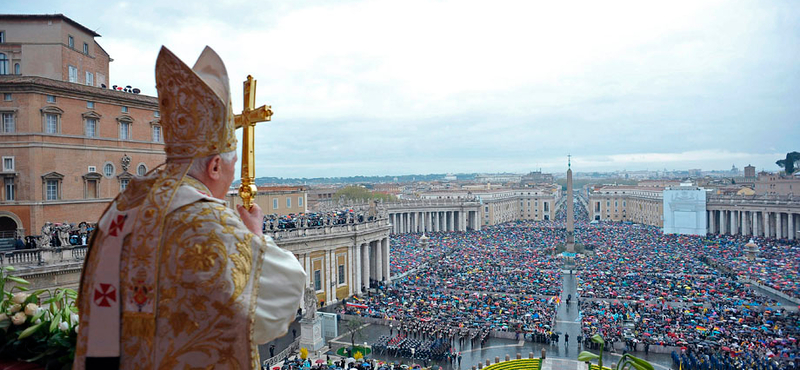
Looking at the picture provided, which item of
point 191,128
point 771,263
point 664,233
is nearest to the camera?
point 191,128

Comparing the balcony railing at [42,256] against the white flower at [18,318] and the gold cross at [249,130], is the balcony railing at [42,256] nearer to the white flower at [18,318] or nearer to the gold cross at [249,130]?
the white flower at [18,318]

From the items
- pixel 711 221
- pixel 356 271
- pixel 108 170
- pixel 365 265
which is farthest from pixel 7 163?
pixel 711 221

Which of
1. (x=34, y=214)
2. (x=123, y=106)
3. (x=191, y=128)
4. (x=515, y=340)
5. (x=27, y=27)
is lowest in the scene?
(x=515, y=340)

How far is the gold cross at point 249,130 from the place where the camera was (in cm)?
350

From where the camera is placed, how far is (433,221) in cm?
8356

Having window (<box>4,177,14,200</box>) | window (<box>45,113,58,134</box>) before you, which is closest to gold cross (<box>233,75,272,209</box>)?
window (<box>45,113,58,134</box>)

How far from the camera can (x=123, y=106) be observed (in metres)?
25.1

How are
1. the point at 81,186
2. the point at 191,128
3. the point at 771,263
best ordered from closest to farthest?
the point at 191,128 < the point at 81,186 < the point at 771,263

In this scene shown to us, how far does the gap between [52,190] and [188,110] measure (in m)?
24.3

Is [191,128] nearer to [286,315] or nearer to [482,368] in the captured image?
[286,315]

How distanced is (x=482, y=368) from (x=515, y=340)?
6.26 metres

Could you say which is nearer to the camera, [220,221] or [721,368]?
[220,221]

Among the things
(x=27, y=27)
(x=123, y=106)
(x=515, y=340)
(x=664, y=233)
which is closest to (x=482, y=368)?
(x=515, y=340)

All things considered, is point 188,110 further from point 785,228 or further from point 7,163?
point 785,228
